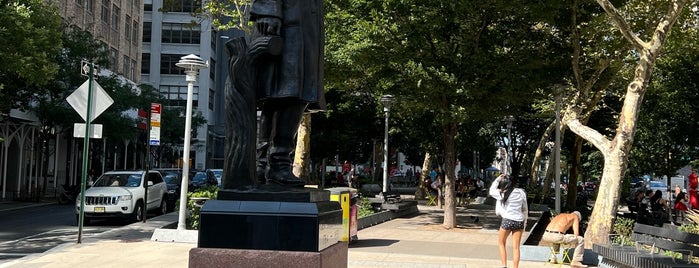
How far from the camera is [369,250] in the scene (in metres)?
13.4

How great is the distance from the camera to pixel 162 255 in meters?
11.4

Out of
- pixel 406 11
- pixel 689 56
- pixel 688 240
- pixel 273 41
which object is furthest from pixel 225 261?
pixel 689 56

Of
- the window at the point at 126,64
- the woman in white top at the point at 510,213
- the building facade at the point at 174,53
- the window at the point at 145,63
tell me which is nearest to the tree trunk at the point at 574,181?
the woman in white top at the point at 510,213

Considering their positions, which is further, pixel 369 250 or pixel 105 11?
pixel 105 11

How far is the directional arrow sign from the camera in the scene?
514 inches

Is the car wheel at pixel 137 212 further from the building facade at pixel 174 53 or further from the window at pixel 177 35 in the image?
the window at pixel 177 35

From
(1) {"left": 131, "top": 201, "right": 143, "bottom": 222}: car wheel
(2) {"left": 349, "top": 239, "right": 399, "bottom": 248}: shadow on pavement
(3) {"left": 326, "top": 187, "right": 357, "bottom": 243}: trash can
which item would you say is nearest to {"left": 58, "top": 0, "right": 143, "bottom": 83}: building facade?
(1) {"left": 131, "top": 201, "right": 143, "bottom": 222}: car wheel

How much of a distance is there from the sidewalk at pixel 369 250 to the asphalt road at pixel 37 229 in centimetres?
85

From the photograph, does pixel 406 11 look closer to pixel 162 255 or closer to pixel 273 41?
pixel 162 255

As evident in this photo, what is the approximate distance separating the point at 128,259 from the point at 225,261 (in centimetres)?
606

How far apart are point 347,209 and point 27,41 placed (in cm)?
1116

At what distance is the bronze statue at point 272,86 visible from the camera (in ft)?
19.9

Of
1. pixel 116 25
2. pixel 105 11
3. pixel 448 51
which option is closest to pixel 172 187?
pixel 448 51

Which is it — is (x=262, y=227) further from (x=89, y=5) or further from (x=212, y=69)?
(x=212, y=69)
